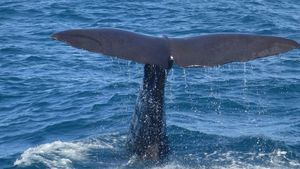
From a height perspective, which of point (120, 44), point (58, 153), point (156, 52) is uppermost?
point (120, 44)

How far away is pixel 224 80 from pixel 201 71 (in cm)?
96

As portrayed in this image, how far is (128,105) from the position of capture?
12.7 m

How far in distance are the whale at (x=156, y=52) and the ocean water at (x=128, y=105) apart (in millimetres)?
438

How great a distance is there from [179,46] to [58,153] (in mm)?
3133

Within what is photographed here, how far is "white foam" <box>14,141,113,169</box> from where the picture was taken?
9.41 meters

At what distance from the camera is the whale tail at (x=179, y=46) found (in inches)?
289

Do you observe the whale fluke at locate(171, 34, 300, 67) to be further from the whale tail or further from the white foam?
the white foam

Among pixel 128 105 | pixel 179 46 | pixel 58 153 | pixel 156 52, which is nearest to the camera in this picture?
pixel 156 52

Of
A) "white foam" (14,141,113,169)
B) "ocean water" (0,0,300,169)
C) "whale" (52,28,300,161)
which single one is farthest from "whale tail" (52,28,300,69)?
"white foam" (14,141,113,169)

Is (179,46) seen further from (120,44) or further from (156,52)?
(120,44)

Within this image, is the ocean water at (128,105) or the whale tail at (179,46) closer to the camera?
the whale tail at (179,46)

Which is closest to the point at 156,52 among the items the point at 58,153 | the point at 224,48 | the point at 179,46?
the point at 179,46

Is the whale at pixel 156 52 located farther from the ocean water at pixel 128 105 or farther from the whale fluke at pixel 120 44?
the ocean water at pixel 128 105

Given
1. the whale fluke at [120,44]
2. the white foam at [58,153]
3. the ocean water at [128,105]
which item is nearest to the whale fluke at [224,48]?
the whale fluke at [120,44]
